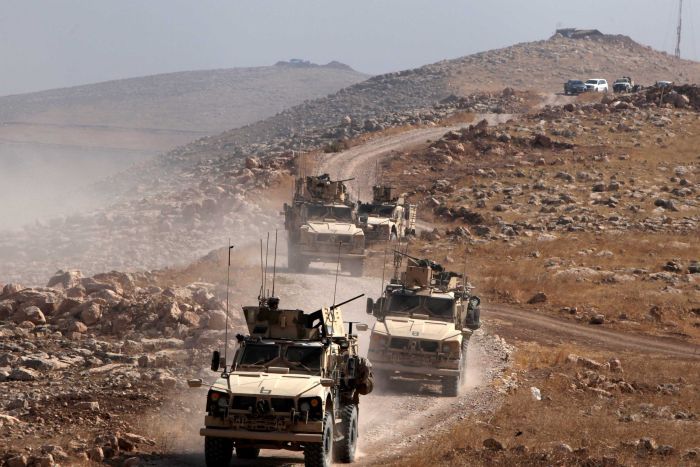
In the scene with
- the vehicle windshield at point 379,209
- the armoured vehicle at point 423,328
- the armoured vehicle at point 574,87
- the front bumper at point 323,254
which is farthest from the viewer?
the armoured vehicle at point 574,87

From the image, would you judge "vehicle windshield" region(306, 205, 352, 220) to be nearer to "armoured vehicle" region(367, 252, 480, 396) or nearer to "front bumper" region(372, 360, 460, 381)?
"armoured vehicle" region(367, 252, 480, 396)

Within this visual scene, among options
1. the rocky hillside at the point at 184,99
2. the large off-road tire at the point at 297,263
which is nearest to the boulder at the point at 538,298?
the large off-road tire at the point at 297,263

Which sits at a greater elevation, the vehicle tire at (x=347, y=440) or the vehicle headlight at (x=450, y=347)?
the vehicle headlight at (x=450, y=347)

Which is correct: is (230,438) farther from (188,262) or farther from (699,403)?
(188,262)

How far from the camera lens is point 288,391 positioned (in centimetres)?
1509

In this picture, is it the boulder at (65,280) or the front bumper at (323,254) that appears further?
the front bumper at (323,254)

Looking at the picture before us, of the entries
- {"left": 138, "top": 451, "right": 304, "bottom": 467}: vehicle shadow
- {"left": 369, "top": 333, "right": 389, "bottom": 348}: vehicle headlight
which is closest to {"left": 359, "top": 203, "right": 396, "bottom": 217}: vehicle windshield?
{"left": 369, "top": 333, "right": 389, "bottom": 348}: vehicle headlight

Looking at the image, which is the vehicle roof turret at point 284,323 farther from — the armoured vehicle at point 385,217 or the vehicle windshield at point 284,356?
the armoured vehicle at point 385,217

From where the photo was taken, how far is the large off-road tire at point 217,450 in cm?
1483

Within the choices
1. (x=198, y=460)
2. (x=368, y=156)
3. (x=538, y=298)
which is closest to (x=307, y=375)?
(x=198, y=460)

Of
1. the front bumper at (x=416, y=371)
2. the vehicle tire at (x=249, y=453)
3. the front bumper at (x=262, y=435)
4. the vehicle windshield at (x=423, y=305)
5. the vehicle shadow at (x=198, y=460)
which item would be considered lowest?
the vehicle shadow at (x=198, y=460)

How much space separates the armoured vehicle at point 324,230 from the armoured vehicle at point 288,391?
1909cm

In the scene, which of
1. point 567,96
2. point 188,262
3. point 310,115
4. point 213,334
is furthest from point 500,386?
point 310,115

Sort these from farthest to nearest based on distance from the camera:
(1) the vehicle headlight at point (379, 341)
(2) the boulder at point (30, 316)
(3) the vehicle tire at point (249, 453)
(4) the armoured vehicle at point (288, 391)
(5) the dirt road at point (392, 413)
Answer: (2) the boulder at point (30, 316)
(1) the vehicle headlight at point (379, 341)
(5) the dirt road at point (392, 413)
(3) the vehicle tire at point (249, 453)
(4) the armoured vehicle at point (288, 391)
